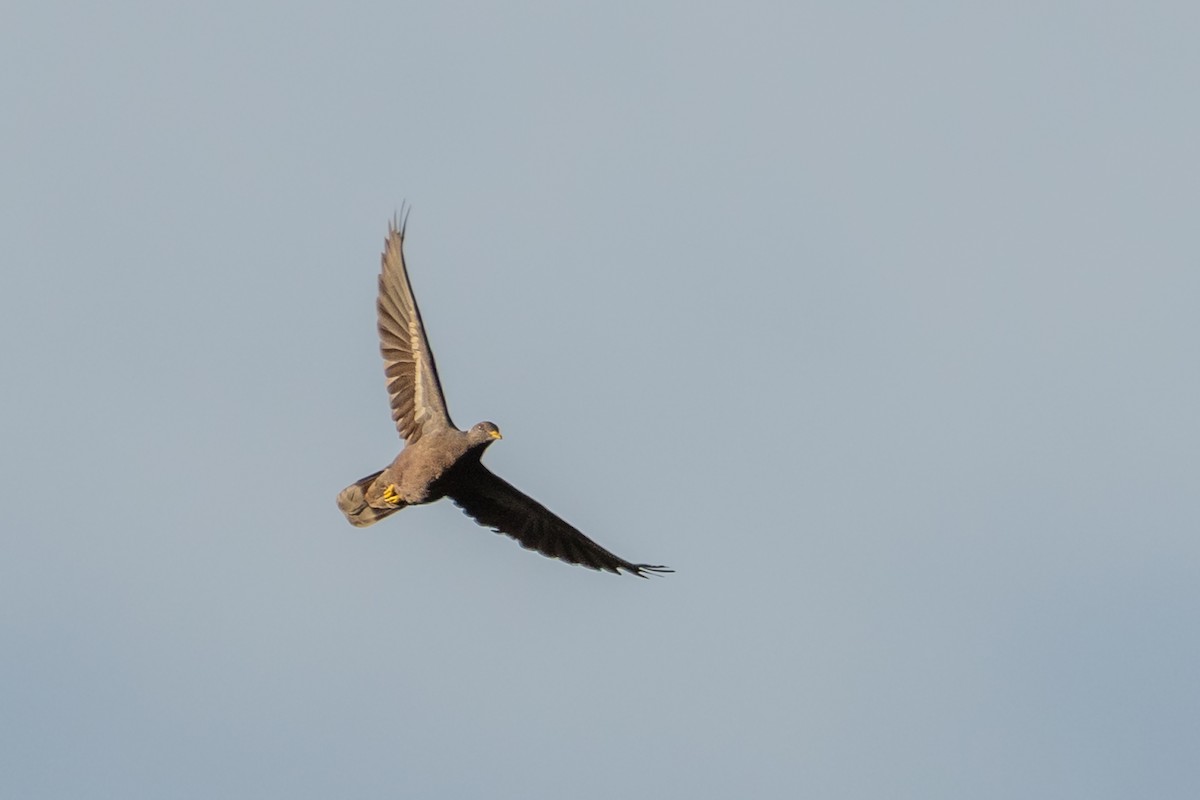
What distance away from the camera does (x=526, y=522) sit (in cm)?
2806

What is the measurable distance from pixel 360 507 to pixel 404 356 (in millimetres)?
1817

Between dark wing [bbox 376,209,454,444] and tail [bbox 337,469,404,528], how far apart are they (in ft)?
2.50

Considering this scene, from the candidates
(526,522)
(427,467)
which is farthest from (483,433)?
(526,522)

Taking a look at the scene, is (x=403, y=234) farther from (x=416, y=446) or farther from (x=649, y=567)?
(x=649, y=567)

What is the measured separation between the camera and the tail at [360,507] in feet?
90.0

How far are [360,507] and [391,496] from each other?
702 millimetres

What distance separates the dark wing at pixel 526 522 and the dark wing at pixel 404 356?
92 cm

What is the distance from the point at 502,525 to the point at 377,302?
2.97 metres

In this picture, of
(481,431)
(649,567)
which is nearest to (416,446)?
(481,431)

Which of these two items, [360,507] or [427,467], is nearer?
[427,467]

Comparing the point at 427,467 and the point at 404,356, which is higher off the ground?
the point at 404,356

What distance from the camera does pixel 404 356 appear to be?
2717 cm

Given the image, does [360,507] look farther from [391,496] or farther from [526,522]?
[526,522]

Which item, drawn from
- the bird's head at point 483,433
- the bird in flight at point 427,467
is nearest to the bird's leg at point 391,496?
the bird in flight at point 427,467
